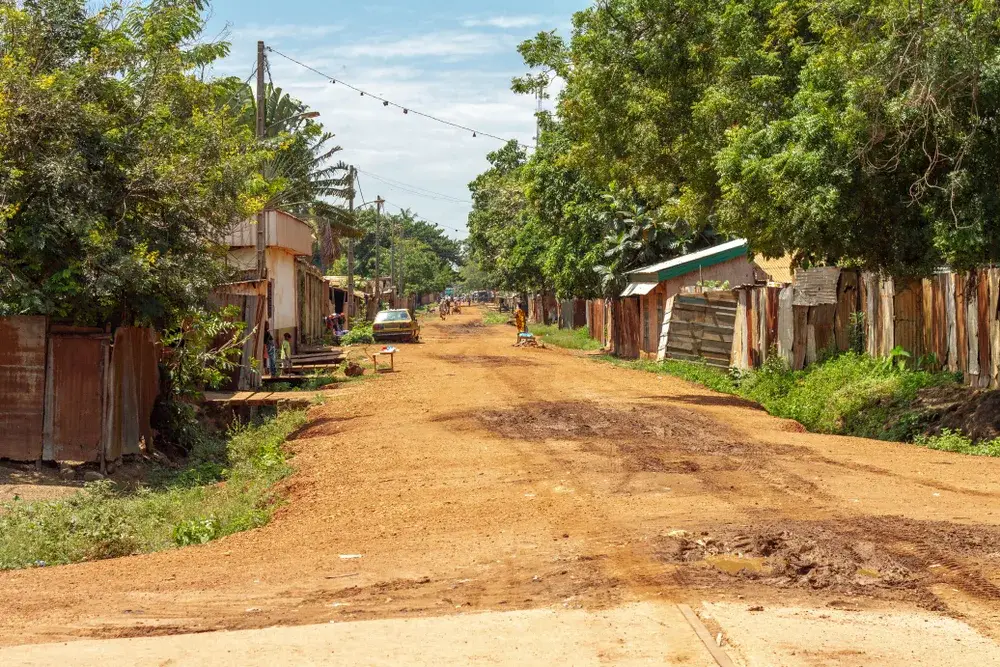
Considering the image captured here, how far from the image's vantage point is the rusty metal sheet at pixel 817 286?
20094mm

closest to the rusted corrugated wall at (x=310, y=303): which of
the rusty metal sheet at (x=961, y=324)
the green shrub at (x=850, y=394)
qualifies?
the green shrub at (x=850, y=394)

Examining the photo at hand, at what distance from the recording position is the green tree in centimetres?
1359

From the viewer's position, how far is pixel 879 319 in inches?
725

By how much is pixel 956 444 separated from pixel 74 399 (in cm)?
1128

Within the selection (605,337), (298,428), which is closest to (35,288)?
(298,428)

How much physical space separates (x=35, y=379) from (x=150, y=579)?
6944mm

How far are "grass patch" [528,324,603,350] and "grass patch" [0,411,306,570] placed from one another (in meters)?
29.6

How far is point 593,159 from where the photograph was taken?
80.8 ft

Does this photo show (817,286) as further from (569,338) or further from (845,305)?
(569,338)

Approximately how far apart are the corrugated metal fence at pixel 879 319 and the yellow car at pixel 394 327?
23027 mm

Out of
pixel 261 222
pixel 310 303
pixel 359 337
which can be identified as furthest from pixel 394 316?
pixel 261 222

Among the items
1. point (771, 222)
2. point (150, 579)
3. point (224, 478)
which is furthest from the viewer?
point (771, 222)

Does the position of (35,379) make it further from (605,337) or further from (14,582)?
(605,337)

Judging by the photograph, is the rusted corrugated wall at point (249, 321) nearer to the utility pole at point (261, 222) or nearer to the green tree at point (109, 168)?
the utility pole at point (261, 222)
